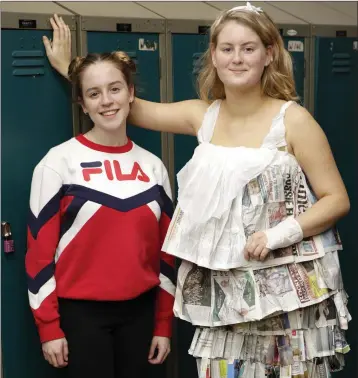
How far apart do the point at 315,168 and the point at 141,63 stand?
845 mm

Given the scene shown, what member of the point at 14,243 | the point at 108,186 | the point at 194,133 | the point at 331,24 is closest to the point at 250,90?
the point at 194,133

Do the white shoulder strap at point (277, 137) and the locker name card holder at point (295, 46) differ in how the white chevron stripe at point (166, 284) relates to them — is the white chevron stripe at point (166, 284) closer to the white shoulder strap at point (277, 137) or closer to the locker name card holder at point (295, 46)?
the white shoulder strap at point (277, 137)

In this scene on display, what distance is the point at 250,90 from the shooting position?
224 cm

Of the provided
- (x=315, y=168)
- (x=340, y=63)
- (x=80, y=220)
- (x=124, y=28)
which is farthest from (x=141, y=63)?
(x=340, y=63)

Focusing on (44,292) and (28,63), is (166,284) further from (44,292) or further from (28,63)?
(28,63)

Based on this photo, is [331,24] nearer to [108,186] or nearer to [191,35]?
[191,35]

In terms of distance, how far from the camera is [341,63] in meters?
3.29

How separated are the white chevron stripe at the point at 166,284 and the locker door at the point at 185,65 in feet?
1.84

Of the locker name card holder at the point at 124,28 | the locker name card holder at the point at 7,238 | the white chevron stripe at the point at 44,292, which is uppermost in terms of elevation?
the locker name card holder at the point at 124,28

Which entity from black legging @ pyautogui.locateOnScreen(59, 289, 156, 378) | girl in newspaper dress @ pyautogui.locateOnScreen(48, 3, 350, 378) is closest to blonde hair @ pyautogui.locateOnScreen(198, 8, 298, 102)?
girl in newspaper dress @ pyautogui.locateOnScreen(48, 3, 350, 378)

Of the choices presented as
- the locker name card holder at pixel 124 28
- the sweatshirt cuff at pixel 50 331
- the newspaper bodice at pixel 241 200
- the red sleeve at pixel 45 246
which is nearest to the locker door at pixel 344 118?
the locker name card holder at pixel 124 28

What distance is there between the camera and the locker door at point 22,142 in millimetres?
2422

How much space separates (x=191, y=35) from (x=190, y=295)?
3.49ft

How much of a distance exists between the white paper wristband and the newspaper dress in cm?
5
